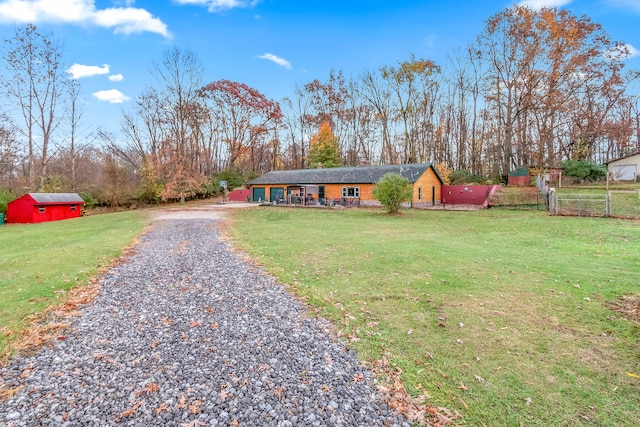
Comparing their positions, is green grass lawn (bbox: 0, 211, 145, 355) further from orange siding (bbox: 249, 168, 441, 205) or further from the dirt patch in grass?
orange siding (bbox: 249, 168, 441, 205)

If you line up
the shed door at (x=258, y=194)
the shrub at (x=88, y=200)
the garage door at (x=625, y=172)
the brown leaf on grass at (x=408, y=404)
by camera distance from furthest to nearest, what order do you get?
1. the shed door at (x=258, y=194)
2. the shrub at (x=88, y=200)
3. the garage door at (x=625, y=172)
4. the brown leaf on grass at (x=408, y=404)

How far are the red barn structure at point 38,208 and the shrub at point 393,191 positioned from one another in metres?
24.9

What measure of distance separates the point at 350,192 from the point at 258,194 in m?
11.4

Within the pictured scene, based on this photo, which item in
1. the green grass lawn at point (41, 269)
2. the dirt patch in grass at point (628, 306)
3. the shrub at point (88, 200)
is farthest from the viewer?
the shrub at point (88, 200)

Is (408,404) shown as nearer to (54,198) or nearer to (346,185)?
(346,185)

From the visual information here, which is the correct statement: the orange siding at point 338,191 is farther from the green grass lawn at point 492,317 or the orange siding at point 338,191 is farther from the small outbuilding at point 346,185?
the green grass lawn at point 492,317

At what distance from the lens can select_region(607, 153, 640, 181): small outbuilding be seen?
1091 inches

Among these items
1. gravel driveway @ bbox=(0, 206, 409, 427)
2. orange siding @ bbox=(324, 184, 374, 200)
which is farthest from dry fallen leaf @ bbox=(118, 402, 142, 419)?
orange siding @ bbox=(324, 184, 374, 200)

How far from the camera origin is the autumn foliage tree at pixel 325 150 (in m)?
39.1

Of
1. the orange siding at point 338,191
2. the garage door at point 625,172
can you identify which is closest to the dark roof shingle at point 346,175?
the orange siding at point 338,191

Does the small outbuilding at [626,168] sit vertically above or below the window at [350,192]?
above

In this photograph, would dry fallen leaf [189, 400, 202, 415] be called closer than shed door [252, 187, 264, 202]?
Yes

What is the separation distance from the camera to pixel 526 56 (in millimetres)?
28531

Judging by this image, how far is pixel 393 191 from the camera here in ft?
64.4
